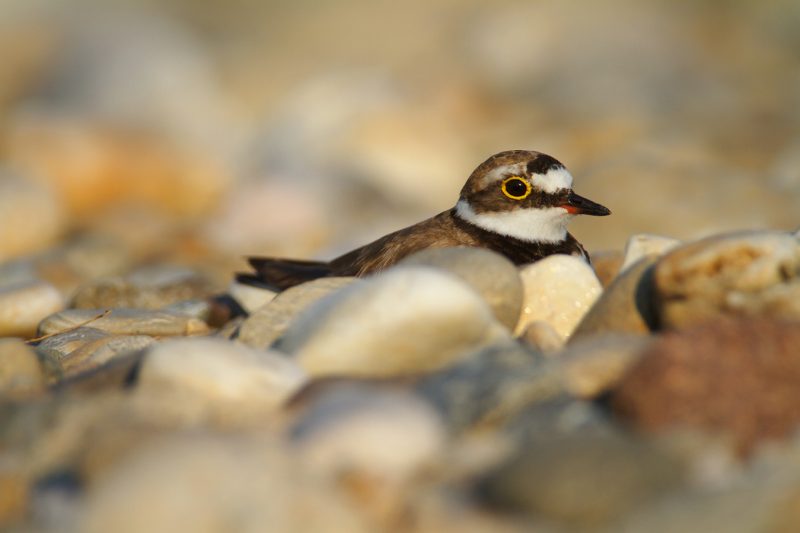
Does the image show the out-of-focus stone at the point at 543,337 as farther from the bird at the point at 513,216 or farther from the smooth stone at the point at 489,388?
the bird at the point at 513,216

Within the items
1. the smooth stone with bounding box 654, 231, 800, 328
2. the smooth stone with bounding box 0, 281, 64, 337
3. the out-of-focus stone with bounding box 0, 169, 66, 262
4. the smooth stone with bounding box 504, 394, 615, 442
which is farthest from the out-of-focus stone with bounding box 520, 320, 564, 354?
the out-of-focus stone with bounding box 0, 169, 66, 262

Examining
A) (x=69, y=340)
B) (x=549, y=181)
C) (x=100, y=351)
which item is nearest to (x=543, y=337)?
(x=549, y=181)

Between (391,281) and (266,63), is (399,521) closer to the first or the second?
(391,281)

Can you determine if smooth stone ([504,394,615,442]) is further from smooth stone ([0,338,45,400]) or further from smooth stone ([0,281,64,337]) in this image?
smooth stone ([0,281,64,337])

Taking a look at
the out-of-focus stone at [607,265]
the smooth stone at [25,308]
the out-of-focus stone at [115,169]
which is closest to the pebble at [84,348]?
the smooth stone at [25,308]

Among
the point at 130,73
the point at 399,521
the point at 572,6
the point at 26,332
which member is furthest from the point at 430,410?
the point at 572,6

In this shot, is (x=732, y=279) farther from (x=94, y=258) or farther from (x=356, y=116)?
(x=356, y=116)
